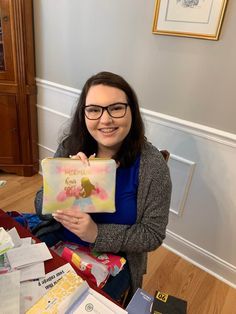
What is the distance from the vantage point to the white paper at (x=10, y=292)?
667mm

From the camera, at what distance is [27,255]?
835 millimetres

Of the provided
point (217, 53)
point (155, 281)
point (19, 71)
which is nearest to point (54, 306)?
point (155, 281)

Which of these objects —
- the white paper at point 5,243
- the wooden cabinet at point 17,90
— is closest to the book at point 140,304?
the white paper at point 5,243

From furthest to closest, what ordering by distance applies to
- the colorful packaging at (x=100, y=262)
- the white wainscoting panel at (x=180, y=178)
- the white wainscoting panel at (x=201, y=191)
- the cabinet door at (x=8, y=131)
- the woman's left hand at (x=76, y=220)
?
1. the cabinet door at (x=8, y=131)
2. the white wainscoting panel at (x=180, y=178)
3. the white wainscoting panel at (x=201, y=191)
4. the colorful packaging at (x=100, y=262)
5. the woman's left hand at (x=76, y=220)

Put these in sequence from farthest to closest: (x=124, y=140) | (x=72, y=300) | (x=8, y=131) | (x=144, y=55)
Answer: (x=8, y=131)
(x=144, y=55)
(x=124, y=140)
(x=72, y=300)

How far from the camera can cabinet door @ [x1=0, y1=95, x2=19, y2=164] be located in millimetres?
2354

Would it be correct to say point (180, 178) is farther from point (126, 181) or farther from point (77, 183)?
point (77, 183)

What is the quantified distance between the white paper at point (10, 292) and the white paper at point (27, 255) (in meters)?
0.04

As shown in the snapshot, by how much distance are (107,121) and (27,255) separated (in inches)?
21.1

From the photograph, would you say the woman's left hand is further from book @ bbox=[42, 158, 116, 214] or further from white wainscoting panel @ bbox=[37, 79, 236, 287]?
white wainscoting panel @ bbox=[37, 79, 236, 287]

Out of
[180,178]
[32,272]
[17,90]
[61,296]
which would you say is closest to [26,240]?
[32,272]

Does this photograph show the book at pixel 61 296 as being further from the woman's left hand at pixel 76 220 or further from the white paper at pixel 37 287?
the woman's left hand at pixel 76 220

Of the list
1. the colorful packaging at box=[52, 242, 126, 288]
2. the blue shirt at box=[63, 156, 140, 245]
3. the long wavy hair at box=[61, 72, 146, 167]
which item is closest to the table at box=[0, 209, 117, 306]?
the colorful packaging at box=[52, 242, 126, 288]

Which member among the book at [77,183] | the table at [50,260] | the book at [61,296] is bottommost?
the table at [50,260]
